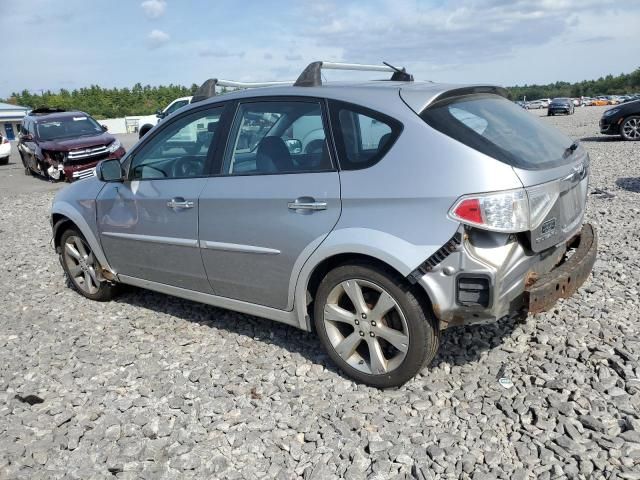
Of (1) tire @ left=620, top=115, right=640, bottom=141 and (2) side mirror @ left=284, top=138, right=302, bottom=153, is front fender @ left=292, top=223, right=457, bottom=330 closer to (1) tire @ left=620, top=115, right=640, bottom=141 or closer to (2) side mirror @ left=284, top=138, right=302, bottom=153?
(2) side mirror @ left=284, top=138, right=302, bottom=153

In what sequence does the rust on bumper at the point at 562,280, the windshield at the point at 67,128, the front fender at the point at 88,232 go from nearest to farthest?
the rust on bumper at the point at 562,280
the front fender at the point at 88,232
the windshield at the point at 67,128

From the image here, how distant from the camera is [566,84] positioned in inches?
6201

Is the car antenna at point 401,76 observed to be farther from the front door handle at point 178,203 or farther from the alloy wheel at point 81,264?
the alloy wheel at point 81,264

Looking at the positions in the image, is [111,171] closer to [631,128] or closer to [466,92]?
[466,92]

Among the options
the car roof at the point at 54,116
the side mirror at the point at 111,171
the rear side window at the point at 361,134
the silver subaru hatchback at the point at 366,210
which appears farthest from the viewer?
the car roof at the point at 54,116

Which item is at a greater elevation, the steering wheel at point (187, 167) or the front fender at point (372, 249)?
the steering wheel at point (187, 167)

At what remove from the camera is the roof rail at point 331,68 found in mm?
3676

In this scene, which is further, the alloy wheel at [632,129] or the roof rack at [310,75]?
the alloy wheel at [632,129]

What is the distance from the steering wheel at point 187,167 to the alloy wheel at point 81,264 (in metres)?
1.46

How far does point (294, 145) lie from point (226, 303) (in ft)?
4.08

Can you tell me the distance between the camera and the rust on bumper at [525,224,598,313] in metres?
2.97

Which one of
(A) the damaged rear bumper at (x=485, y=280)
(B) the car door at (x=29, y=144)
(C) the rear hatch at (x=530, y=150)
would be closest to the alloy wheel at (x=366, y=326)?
(A) the damaged rear bumper at (x=485, y=280)

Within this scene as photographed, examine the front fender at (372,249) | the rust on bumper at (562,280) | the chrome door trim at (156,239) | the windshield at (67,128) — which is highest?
the windshield at (67,128)

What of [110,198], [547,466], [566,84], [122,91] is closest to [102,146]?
[110,198]
